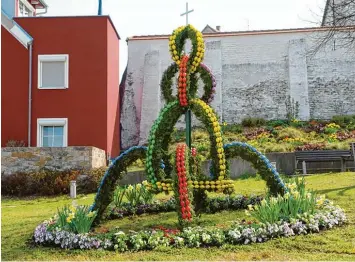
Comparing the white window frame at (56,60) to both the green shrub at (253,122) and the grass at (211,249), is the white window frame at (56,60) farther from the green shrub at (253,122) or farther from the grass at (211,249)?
the grass at (211,249)

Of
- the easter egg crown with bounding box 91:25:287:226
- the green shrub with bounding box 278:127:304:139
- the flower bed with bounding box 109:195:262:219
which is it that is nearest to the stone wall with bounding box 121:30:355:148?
the green shrub with bounding box 278:127:304:139

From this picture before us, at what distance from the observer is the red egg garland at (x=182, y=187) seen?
24.0ft

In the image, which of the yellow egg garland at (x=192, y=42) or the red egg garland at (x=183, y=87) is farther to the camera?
the yellow egg garland at (x=192, y=42)

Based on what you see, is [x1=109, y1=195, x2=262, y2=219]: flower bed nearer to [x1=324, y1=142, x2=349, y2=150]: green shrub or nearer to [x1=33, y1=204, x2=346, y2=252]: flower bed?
[x1=33, y1=204, x2=346, y2=252]: flower bed

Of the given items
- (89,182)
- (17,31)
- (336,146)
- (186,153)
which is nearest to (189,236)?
(186,153)

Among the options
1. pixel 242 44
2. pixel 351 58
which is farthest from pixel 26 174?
pixel 351 58

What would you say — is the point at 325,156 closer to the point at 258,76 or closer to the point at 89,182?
the point at 89,182

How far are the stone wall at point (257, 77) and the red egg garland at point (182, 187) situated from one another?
54.3 ft

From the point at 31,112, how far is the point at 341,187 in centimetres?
1251

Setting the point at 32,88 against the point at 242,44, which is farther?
the point at 242,44

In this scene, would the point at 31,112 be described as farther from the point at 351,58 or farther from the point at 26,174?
the point at 351,58

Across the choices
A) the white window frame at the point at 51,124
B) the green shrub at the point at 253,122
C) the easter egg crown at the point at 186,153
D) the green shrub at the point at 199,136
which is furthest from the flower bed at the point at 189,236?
the green shrub at the point at 253,122

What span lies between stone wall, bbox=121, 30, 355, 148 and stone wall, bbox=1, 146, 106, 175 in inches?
311

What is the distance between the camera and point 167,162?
8.45 metres
